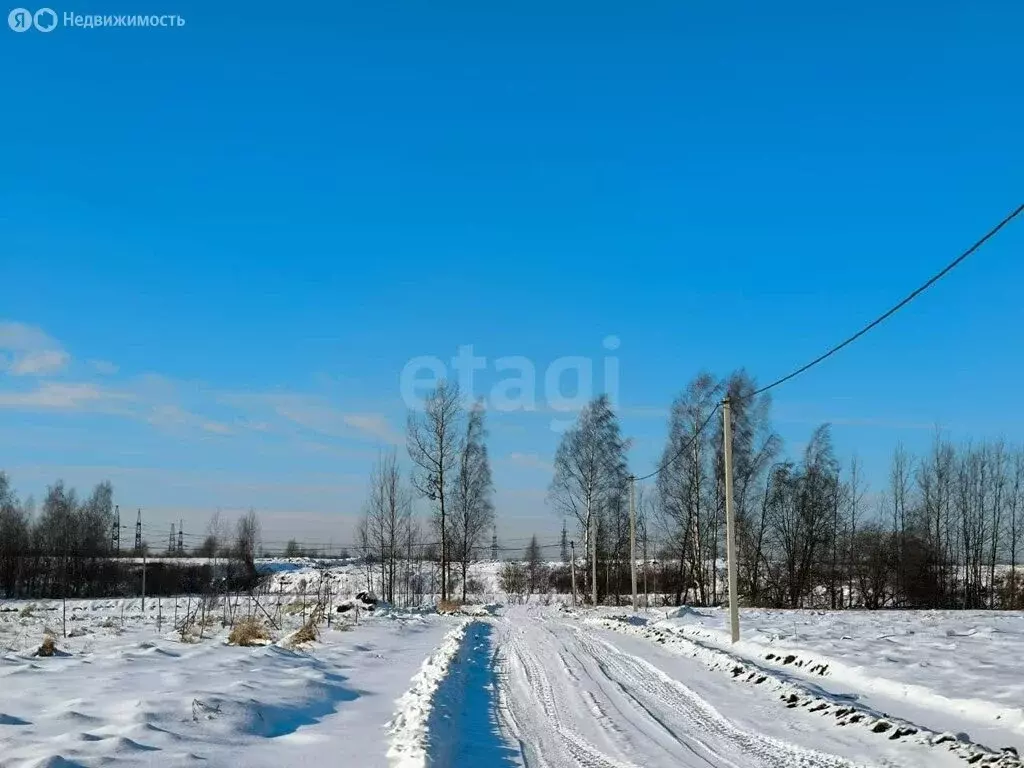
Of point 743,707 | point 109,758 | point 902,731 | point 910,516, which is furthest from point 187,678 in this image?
point 910,516

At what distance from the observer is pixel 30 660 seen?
10.4 meters

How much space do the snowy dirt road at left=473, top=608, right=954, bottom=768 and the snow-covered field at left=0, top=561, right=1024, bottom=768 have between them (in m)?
0.03

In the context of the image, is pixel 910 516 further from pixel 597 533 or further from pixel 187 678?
pixel 187 678

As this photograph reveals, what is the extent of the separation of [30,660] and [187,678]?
2.85 m

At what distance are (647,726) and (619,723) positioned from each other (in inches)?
11.6

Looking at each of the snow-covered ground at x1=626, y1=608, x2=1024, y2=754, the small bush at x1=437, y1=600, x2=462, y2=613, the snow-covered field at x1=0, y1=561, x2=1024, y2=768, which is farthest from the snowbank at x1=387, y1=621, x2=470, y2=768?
the small bush at x1=437, y1=600, x2=462, y2=613

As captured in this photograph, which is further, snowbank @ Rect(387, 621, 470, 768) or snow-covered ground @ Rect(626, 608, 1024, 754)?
snow-covered ground @ Rect(626, 608, 1024, 754)

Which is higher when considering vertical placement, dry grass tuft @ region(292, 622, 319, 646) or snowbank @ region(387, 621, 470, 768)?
snowbank @ region(387, 621, 470, 768)

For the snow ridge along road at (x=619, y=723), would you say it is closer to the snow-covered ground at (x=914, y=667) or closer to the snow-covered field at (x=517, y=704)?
the snow-covered field at (x=517, y=704)

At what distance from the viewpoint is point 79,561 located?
2613 inches

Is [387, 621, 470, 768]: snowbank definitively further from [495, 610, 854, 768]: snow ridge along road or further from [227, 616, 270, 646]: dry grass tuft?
[227, 616, 270, 646]: dry grass tuft

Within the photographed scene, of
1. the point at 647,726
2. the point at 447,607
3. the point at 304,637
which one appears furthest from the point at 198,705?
the point at 447,607

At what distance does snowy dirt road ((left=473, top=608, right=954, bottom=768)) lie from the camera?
659cm

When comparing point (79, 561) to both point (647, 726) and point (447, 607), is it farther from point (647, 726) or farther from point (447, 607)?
point (647, 726)
